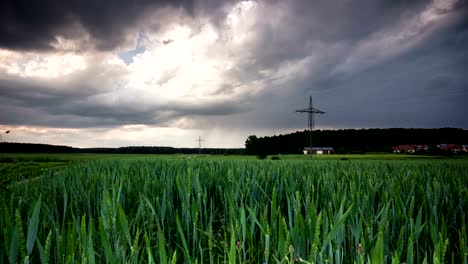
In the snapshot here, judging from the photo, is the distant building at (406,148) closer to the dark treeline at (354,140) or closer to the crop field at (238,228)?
the dark treeline at (354,140)

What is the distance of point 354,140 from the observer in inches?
3863

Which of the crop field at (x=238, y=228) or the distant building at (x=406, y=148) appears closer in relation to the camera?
the crop field at (x=238, y=228)

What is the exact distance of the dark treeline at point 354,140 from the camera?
3568 inches

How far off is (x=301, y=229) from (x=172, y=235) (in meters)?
1.26

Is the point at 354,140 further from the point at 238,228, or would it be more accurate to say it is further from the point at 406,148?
the point at 238,228

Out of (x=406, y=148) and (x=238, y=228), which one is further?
(x=406, y=148)

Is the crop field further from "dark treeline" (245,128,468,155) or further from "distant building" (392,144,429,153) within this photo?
"distant building" (392,144,429,153)

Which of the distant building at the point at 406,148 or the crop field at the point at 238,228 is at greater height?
the distant building at the point at 406,148

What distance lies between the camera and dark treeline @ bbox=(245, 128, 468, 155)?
90625mm

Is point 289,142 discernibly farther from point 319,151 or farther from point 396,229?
point 396,229

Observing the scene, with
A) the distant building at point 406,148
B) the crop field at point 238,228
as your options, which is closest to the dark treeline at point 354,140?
the distant building at point 406,148

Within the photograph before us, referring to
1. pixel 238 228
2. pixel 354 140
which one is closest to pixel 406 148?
pixel 354 140

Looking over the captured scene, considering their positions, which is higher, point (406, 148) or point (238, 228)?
point (406, 148)

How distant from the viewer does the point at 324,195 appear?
121 inches
